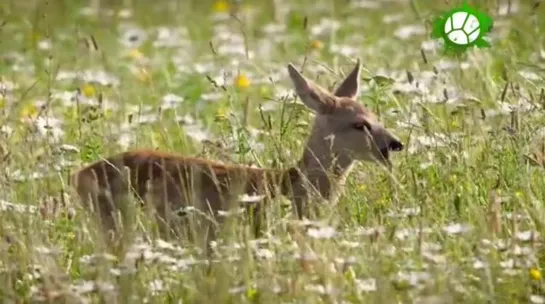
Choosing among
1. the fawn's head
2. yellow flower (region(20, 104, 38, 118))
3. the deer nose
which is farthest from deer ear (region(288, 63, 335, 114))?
yellow flower (region(20, 104, 38, 118))

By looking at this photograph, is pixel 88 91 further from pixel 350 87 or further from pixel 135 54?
pixel 350 87

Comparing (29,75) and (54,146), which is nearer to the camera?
(54,146)

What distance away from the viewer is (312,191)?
640 cm

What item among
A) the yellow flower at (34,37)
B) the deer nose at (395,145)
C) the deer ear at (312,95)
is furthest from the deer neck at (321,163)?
the yellow flower at (34,37)

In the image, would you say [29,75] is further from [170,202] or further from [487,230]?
[487,230]

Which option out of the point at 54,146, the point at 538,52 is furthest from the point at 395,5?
the point at 54,146

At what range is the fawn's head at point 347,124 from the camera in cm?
732

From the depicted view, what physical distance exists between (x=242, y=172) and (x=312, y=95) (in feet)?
4.19

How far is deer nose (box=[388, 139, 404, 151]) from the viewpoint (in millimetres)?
7235

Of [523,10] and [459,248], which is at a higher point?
[523,10]

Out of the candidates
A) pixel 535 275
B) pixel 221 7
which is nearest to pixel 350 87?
pixel 535 275

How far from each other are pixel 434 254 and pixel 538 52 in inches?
146

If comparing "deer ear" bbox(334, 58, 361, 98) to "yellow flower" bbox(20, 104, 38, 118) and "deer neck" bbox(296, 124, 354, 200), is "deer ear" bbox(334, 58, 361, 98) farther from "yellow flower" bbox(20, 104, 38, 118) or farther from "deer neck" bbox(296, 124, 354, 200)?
"yellow flower" bbox(20, 104, 38, 118)

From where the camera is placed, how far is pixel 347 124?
7.60 m
